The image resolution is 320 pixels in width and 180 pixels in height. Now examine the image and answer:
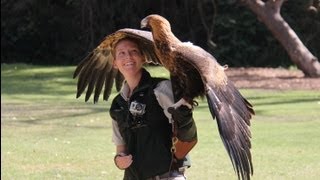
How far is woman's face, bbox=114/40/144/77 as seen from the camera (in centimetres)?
427

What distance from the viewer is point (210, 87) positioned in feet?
12.9

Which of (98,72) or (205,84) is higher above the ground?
(205,84)

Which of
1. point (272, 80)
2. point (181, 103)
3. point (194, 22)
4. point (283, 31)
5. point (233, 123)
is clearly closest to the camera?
point (233, 123)

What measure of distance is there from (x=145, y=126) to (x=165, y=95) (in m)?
0.20

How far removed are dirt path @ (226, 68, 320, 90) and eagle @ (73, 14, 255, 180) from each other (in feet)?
41.5

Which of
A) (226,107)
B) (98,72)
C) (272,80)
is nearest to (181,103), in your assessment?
(226,107)

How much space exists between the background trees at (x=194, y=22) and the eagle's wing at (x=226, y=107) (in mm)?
22631

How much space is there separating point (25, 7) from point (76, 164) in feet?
75.3

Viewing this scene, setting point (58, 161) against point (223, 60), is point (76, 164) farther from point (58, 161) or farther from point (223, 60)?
point (223, 60)

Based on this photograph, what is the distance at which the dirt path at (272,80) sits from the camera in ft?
62.2

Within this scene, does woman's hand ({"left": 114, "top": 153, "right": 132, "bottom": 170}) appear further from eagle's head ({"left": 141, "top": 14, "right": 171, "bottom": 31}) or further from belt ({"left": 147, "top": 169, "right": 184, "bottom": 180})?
eagle's head ({"left": 141, "top": 14, "right": 171, "bottom": 31})

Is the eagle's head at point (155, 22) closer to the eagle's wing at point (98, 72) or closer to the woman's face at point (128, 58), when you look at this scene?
the woman's face at point (128, 58)

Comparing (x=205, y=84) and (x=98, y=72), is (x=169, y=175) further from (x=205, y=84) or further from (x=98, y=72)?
(x=98, y=72)

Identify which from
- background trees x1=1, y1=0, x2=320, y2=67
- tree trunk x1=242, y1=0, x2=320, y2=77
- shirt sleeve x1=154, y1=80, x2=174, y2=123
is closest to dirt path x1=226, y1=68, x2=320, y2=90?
tree trunk x1=242, y1=0, x2=320, y2=77
